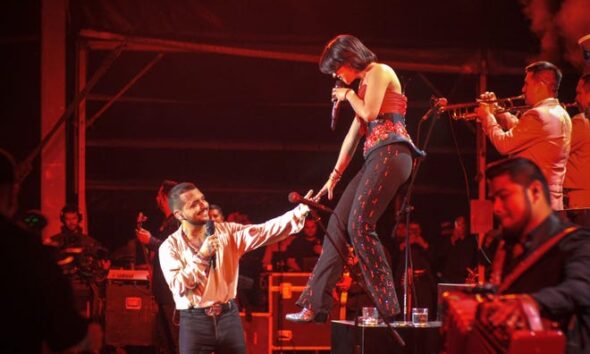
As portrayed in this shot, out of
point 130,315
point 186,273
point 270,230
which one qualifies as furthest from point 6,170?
point 130,315

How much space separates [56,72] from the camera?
12.3 m

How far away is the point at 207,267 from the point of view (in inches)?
303

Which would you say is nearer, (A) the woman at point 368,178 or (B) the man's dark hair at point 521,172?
(B) the man's dark hair at point 521,172

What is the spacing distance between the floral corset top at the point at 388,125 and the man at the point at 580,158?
162 cm

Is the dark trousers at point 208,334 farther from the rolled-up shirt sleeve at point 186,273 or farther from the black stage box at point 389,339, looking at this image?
the black stage box at point 389,339

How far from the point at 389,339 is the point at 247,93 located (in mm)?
9520

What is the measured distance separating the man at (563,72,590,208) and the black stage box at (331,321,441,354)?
1743mm

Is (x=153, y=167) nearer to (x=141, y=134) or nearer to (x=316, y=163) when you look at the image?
(x=141, y=134)

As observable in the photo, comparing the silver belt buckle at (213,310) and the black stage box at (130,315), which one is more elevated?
the silver belt buckle at (213,310)

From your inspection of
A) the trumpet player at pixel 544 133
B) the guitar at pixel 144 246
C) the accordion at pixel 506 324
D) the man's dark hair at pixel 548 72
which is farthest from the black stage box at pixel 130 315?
the accordion at pixel 506 324

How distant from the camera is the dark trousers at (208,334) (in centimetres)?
762

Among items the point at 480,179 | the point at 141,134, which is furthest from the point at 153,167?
the point at 480,179

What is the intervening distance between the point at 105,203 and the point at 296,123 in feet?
14.2

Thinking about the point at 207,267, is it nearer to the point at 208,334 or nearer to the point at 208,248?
the point at 208,248
